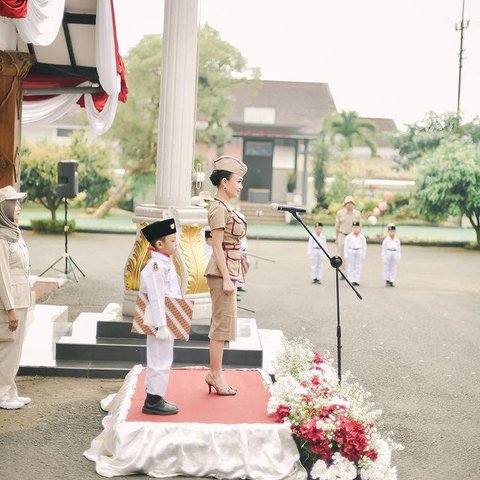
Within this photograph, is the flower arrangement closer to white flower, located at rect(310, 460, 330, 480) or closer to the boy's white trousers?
white flower, located at rect(310, 460, 330, 480)

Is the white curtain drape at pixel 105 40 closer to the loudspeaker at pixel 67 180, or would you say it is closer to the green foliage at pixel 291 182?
the loudspeaker at pixel 67 180

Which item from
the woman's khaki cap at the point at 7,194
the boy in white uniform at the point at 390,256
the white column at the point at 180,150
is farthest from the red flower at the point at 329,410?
the boy in white uniform at the point at 390,256

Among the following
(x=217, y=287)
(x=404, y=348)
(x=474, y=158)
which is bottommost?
(x=404, y=348)

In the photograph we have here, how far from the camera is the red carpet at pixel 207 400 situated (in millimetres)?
4934

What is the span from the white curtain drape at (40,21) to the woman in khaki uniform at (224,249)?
2.13m

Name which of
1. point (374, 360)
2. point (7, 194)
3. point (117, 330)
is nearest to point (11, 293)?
point (7, 194)

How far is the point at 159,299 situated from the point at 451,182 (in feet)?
78.5

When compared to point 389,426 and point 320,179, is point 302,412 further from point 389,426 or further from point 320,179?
point 320,179

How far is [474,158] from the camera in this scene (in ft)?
90.8

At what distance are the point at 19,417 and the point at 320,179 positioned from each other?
1299 inches

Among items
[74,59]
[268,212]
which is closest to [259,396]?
[74,59]

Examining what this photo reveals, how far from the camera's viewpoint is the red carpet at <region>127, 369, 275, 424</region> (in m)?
4.93

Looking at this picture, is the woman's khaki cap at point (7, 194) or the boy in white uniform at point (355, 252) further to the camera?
the boy in white uniform at point (355, 252)

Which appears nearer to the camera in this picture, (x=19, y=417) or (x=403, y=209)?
(x=19, y=417)
